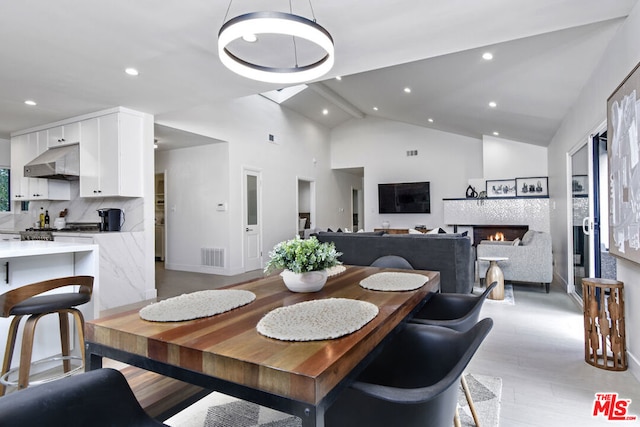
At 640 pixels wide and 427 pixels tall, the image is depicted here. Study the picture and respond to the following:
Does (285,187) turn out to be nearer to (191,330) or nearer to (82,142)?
(82,142)

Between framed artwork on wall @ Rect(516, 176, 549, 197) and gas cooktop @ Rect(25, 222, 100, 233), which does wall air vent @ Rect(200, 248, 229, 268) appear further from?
framed artwork on wall @ Rect(516, 176, 549, 197)

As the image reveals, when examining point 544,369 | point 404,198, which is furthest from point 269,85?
point 404,198

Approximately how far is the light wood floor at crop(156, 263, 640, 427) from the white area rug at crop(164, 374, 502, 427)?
7 centimetres

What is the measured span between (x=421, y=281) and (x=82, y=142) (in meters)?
4.98

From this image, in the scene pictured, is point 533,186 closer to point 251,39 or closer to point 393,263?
point 393,263

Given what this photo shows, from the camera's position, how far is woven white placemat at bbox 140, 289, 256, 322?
1263mm

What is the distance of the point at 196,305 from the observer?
4.63 feet

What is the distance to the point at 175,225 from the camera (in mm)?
6973

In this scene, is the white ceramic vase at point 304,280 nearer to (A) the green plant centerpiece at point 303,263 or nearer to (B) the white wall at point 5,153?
(A) the green plant centerpiece at point 303,263

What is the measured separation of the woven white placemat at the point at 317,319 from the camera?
1061 mm

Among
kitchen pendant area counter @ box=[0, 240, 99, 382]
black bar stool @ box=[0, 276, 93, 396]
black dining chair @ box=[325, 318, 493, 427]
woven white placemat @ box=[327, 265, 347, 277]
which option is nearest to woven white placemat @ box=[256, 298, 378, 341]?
black dining chair @ box=[325, 318, 493, 427]

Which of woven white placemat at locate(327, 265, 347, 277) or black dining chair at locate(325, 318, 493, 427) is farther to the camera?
woven white placemat at locate(327, 265, 347, 277)

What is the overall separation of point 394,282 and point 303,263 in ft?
1.81

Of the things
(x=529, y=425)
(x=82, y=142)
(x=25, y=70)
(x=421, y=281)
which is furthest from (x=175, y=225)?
(x=529, y=425)
